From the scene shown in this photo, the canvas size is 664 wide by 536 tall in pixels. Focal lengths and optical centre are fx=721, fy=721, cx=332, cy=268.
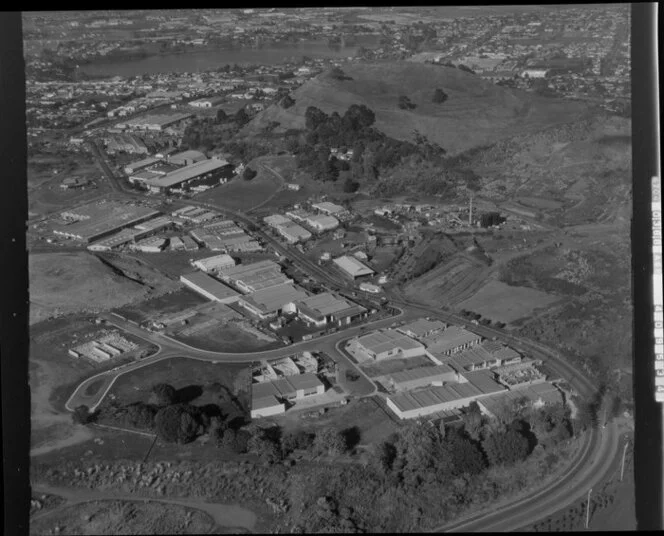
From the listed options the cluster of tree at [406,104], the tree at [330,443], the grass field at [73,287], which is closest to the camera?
the tree at [330,443]

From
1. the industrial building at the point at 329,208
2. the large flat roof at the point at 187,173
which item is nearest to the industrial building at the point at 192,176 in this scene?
the large flat roof at the point at 187,173

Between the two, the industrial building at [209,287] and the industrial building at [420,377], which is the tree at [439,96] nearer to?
the industrial building at [209,287]

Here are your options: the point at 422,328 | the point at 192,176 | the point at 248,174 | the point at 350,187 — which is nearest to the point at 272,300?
the point at 422,328

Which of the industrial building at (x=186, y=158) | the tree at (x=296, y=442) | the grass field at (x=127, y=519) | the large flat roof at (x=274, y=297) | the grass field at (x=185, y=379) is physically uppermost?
the industrial building at (x=186, y=158)

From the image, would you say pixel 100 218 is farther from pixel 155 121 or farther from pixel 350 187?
pixel 155 121

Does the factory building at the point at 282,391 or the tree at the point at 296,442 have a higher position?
the factory building at the point at 282,391

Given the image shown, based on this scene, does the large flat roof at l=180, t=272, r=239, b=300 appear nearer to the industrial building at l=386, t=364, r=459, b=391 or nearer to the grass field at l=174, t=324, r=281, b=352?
the grass field at l=174, t=324, r=281, b=352
